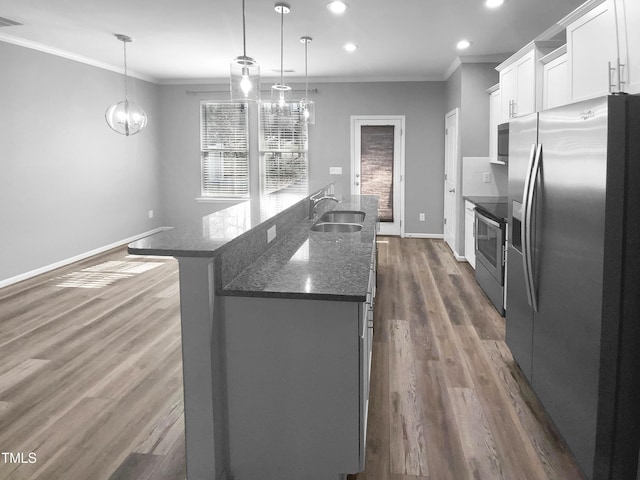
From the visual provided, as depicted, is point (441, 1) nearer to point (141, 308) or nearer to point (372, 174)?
point (141, 308)

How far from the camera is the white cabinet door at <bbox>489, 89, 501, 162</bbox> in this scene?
5.76 metres

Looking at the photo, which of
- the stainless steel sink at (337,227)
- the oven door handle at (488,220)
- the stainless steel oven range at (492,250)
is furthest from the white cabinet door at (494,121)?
the stainless steel sink at (337,227)

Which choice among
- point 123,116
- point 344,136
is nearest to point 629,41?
point 123,116

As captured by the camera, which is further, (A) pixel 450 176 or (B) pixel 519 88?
(A) pixel 450 176

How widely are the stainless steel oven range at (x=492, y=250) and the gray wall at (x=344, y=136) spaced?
309 centimetres

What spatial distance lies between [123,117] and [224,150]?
2.85 meters

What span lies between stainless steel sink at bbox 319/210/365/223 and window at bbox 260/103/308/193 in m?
3.86

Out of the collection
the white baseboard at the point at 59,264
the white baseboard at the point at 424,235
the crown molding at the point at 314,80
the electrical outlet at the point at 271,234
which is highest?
the crown molding at the point at 314,80

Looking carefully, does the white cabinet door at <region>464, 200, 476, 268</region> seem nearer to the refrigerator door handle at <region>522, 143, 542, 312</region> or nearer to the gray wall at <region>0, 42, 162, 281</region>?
the refrigerator door handle at <region>522, 143, 542, 312</region>

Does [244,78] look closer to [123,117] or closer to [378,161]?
[123,117]

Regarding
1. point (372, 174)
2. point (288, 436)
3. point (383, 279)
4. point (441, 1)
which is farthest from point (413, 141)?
point (288, 436)

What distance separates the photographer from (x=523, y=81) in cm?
464

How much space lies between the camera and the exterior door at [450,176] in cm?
687

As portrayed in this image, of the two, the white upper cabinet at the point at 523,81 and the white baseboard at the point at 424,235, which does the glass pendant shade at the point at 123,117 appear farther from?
the white baseboard at the point at 424,235
